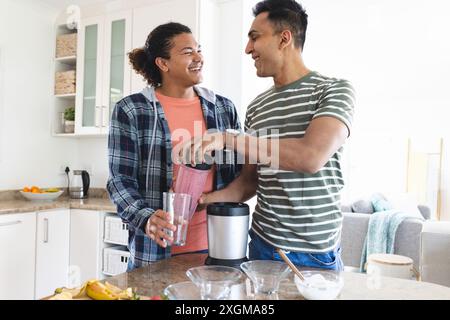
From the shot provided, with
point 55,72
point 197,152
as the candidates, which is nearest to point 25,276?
point 55,72

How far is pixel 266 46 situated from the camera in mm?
1218

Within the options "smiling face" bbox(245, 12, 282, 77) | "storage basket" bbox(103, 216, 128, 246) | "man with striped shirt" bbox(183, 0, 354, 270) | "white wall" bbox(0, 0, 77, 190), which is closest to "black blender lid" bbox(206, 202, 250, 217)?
"man with striped shirt" bbox(183, 0, 354, 270)

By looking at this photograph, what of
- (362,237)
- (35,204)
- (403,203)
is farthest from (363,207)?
(35,204)

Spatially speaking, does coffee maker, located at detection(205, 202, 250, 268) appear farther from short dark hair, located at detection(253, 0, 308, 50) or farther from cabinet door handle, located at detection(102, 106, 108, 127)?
cabinet door handle, located at detection(102, 106, 108, 127)

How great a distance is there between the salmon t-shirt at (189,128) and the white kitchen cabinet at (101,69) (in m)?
1.60

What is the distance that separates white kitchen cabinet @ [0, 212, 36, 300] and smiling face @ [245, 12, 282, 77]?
6.57ft

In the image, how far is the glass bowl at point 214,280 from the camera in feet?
2.57

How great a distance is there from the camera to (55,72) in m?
3.42

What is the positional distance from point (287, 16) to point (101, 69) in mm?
2230

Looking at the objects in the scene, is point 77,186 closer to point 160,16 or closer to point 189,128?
point 160,16

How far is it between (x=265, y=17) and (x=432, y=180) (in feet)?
22.1

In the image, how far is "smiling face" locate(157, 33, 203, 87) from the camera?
1435mm

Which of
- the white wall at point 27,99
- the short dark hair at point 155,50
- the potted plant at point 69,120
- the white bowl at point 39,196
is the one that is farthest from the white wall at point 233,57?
the short dark hair at point 155,50
